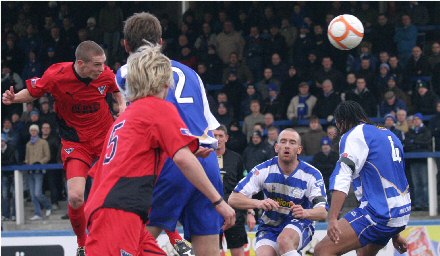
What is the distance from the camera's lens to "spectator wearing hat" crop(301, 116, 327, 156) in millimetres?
15758

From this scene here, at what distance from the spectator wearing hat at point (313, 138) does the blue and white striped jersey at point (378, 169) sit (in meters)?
7.37

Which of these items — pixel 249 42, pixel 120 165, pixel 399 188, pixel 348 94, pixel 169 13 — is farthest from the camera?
pixel 169 13

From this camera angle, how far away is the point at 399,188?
830cm

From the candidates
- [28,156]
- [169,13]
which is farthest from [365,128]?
[169,13]

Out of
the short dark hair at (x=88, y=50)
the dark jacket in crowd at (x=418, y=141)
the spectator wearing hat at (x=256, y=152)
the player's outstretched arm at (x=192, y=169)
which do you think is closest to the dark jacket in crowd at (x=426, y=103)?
the dark jacket in crowd at (x=418, y=141)

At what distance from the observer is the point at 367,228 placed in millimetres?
8320

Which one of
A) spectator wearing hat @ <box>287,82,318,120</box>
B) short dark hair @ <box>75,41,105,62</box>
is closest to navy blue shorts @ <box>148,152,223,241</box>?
short dark hair @ <box>75,41,105,62</box>

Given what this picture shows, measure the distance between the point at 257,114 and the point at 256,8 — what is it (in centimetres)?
441

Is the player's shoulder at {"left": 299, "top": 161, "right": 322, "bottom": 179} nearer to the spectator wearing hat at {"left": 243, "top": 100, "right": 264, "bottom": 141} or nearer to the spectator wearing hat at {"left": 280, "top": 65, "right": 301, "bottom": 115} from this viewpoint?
the spectator wearing hat at {"left": 243, "top": 100, "right": 264, "bottom": 141}

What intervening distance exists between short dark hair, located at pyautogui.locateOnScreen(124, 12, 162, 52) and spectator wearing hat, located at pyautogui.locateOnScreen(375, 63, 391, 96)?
11.0m

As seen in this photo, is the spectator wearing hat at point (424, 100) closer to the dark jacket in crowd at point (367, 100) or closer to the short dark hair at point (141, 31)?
the dark jacket in crowd at point (367, 100)

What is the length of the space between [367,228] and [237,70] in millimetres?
10849

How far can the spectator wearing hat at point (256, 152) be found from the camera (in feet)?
49.6

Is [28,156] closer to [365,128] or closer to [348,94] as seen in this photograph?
[348,94]
